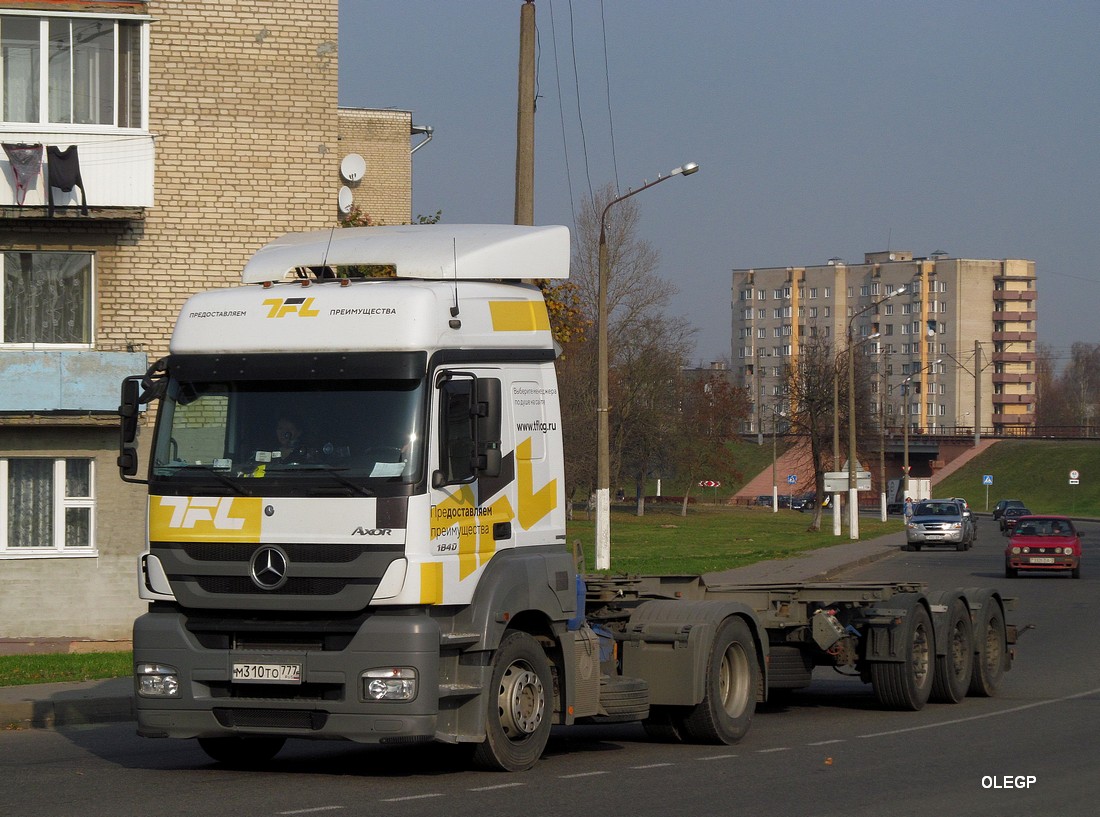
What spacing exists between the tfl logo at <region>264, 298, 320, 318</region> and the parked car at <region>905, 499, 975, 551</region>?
4181cm

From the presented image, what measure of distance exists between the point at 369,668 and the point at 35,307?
15269 mm

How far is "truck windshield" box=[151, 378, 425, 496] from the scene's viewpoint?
8.69m

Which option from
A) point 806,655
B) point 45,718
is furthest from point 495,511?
point 45,718

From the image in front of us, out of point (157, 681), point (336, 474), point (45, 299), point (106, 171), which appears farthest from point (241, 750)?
point (106, 171)

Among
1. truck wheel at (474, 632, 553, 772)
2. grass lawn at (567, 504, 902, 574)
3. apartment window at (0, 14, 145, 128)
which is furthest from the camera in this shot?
grass lawn at (567, 504, 902, 574)

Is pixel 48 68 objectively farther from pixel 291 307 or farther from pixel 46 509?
pixel 291 307

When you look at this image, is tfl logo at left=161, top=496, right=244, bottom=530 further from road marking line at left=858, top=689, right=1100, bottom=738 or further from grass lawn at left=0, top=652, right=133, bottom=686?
grass lawn at left=0, top=652, right=133, bottom=686

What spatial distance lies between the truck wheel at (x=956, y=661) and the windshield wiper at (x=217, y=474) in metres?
7.31

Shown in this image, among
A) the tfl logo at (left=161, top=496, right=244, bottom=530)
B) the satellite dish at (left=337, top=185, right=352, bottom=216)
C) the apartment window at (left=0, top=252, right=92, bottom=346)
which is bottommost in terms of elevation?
the tfl logo at (left=161, top=496, right=244, bottom=530)

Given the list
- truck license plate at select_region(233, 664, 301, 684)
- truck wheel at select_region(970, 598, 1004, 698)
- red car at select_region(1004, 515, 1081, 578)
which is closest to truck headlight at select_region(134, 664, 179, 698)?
truck license plate at select_region(233, 664, 301, 684)

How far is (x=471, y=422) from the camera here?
886cm

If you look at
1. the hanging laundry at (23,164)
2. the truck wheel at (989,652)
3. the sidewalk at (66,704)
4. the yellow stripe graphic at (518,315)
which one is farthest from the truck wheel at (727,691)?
the hanging laundry at (23,164)

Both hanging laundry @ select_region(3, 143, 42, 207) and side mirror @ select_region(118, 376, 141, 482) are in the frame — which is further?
hanging laundry @ select_region(3, 143, 42, 207)

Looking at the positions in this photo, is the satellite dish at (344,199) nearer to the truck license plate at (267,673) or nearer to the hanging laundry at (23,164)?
the hanging laundry at (23,164)
